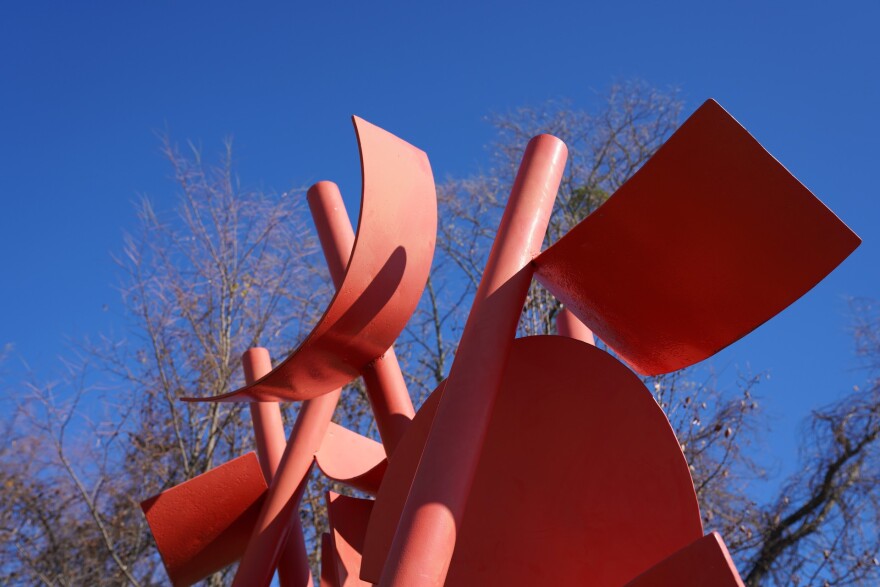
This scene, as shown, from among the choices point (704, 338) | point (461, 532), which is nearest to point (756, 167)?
point (704, 338)

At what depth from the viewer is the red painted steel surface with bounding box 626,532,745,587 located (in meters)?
3.13

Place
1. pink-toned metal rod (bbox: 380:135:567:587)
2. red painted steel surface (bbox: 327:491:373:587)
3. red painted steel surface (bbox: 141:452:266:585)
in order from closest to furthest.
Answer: pink-toned metal rod (bbox: 380:135:567:587) < red painted steel surface (bbox: 327:491:373:587) < red painted steel surface (bbox: 141:452:266:585)

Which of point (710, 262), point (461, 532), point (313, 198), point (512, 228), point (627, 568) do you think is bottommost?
point (627, 568)

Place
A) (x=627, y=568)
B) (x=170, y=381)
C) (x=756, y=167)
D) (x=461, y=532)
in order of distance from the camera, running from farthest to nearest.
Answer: (x=170, y=381)
(x=461, y=532)
(x=627, y=568)
(x=756, y=167)

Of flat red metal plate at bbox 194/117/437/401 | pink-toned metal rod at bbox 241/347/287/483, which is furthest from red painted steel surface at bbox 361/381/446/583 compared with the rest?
pink-toned metal rod at bbox 241/347/287/483

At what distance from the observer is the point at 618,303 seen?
168 inches

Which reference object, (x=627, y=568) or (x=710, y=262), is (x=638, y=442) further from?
(x=710, y=262)

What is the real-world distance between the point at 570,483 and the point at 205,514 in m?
2.63

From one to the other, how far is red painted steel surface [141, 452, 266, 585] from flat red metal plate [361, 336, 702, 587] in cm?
172

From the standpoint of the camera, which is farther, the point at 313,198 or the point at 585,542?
the point at 313,198

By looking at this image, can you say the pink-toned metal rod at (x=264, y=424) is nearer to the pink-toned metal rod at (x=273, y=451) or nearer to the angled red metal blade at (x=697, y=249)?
the pink-toned metal rod at (x=273, y=451)

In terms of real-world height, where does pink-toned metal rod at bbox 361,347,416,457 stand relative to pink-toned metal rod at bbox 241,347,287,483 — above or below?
below

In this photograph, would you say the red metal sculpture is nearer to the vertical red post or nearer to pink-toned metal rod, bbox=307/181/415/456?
pink-toned metal rod, bbox=307/181/415/456

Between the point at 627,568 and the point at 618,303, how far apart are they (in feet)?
3.42
